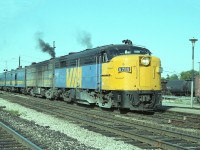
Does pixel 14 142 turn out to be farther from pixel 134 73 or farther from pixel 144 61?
pixel 144 61

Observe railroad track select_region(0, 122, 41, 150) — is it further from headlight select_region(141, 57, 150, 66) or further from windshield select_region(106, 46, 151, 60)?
windshield select_region(106, 46, 151, 60)

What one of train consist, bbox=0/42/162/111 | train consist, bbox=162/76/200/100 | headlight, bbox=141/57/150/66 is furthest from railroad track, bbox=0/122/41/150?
train consist, bbox=162/76/200/100

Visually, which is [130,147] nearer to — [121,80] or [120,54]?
[121,80]

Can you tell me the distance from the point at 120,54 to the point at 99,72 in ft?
5.79

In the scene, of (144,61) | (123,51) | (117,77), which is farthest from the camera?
(123,51)

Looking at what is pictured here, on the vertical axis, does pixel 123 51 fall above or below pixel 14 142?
above

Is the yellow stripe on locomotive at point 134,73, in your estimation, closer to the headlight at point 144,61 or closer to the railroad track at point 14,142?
the headlight at point 144,61

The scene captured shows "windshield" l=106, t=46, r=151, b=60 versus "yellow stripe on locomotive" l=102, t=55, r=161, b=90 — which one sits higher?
"windshield" l=106, t=46, r=151, b=60

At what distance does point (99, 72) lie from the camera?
19188mm

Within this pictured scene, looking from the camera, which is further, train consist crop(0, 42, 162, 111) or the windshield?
the windshield

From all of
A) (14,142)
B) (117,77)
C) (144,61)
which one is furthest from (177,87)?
(14,142)

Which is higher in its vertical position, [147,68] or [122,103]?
[147,68]

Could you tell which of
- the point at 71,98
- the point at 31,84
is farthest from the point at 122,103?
the point at 31,84

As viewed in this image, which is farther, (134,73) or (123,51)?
→ (123,51)
